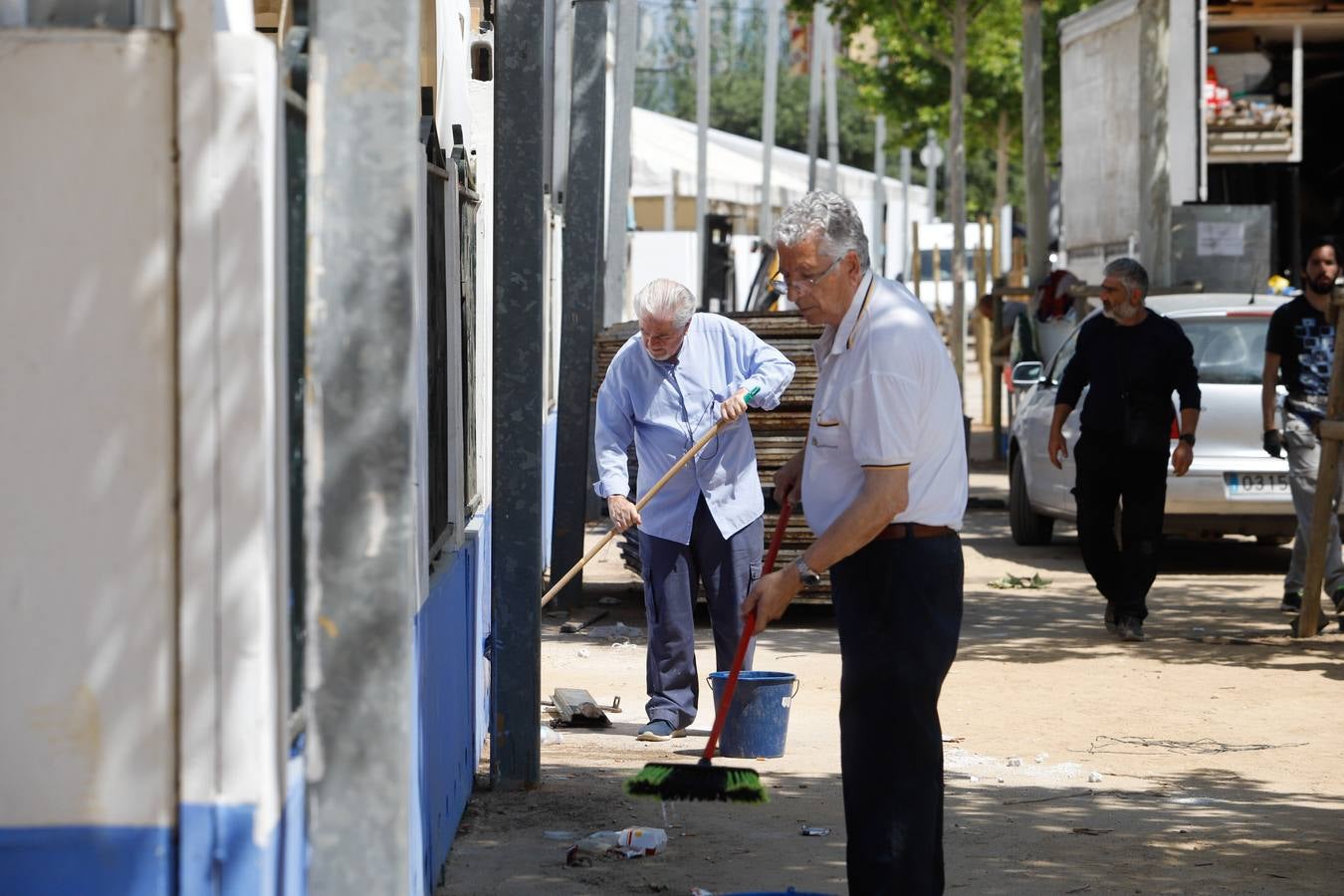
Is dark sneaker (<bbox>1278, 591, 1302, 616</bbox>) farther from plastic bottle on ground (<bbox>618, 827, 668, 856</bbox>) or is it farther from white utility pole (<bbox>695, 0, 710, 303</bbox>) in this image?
white utility pole (<bbox>695, 0, 710, 303</bbox>)

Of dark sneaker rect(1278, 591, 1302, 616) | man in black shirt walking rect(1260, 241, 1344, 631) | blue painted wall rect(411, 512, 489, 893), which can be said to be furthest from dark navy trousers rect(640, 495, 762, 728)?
dark sneaker rect(1278, 591, 1302, 616)

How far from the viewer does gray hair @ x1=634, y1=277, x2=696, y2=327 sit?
7910 millimetres

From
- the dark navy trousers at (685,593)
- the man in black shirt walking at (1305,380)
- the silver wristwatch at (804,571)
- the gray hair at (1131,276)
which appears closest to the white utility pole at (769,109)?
the man in black shirt walking at (1305,380)

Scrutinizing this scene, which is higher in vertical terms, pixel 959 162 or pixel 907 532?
pixel 959 162

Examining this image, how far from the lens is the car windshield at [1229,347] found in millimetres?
12516

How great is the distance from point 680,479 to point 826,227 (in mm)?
3168

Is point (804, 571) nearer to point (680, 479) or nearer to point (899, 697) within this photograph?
point (899, 697)

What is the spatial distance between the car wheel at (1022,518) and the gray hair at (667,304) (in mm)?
7000

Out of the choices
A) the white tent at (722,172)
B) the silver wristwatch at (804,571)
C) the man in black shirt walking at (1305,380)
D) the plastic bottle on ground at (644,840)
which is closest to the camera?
the silver wristwatch at (804,571)

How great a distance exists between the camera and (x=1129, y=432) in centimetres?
1026

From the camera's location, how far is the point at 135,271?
10.8ft

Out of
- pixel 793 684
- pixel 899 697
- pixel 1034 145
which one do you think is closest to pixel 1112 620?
pixel 793 684

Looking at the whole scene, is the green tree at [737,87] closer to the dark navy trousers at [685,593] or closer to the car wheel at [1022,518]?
the car wheel at [1022,518]

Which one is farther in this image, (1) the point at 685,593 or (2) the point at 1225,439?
(2) the point at 1225,439
